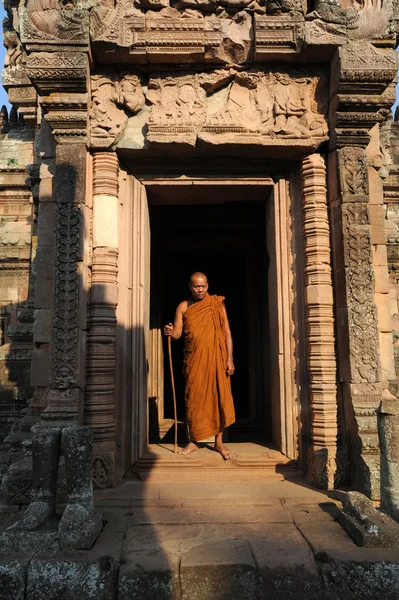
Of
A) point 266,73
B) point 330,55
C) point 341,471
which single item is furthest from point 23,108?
point 341,471

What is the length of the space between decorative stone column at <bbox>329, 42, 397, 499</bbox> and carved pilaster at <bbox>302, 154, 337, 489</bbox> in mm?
94

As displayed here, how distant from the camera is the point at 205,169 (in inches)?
204

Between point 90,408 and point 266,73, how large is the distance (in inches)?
157

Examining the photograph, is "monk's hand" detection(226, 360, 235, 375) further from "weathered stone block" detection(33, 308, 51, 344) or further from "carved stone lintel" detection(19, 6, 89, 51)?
"carved stone lintel" detection(19, 6, 89, 51)

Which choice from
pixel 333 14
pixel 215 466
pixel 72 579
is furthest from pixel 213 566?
pixel 333 14

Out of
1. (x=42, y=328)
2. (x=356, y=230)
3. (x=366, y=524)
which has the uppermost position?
(x=356, y=230)

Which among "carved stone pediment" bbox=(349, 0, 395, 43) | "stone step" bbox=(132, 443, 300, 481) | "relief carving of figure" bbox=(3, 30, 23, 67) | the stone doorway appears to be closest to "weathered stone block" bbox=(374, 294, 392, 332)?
the stone doorway

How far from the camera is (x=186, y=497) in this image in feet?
13.4

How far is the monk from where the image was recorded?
530 centimetres

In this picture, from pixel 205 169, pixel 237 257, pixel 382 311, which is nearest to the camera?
pixel 382 311

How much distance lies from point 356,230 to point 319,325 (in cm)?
103

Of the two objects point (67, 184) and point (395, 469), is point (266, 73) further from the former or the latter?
point (395, 469)

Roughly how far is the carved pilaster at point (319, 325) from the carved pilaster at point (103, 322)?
2.01m

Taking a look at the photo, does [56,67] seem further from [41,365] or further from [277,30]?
[41,365]
